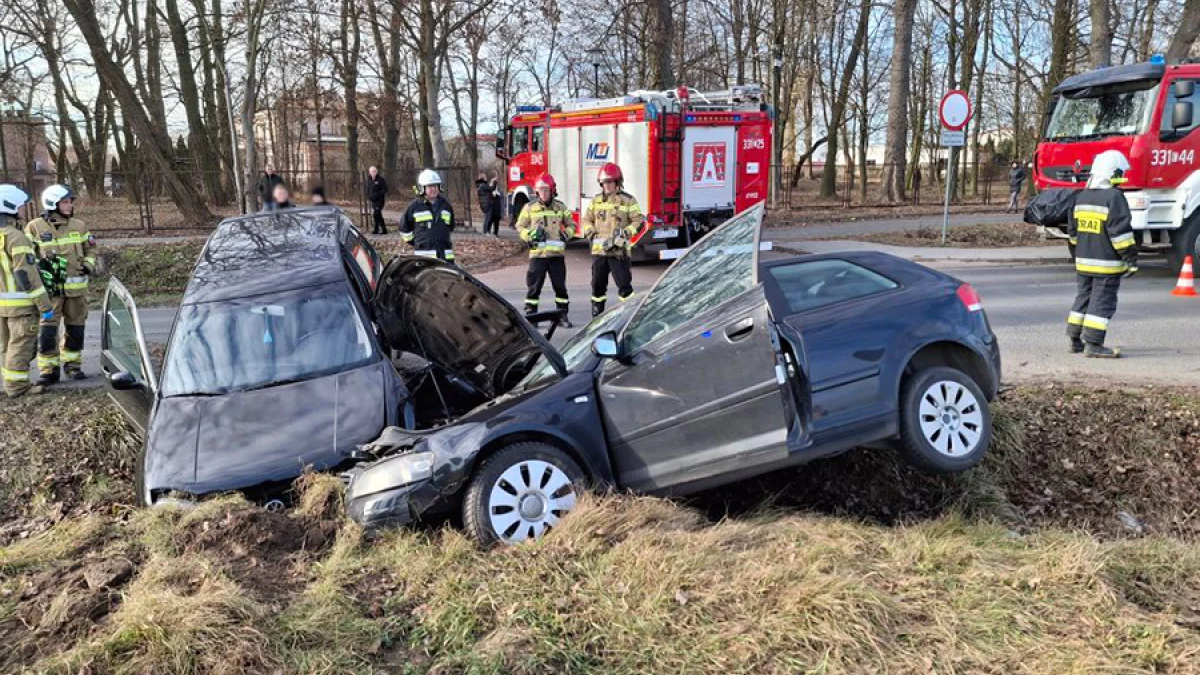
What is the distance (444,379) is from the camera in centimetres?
591

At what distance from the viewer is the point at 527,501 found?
424 cm

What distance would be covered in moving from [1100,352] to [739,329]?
5.20 meters

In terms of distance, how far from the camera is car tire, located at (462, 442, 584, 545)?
417cm

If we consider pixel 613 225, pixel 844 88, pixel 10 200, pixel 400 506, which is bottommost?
pixel 400 506

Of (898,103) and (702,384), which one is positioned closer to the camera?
(702,384)

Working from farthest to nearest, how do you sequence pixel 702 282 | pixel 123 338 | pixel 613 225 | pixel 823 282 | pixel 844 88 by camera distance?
pixel 844 88, pixel 613 225, pixel 123 338, pixel 823 282, pixel 702 282

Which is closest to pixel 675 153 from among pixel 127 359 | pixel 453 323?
pixel 453 323

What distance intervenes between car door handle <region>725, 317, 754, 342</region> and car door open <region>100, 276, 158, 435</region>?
3477mm

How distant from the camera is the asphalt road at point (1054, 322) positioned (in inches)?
288

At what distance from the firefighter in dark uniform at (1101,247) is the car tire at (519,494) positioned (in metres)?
5.60

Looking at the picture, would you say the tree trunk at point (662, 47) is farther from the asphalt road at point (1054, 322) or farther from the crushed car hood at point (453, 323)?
the crushed car hood at point (453, 323)

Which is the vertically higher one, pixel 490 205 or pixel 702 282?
pixel 490 205

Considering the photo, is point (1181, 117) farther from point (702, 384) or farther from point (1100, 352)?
point (702, 384)

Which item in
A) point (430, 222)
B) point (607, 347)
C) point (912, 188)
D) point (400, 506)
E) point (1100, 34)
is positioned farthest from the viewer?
point (912, 188)
